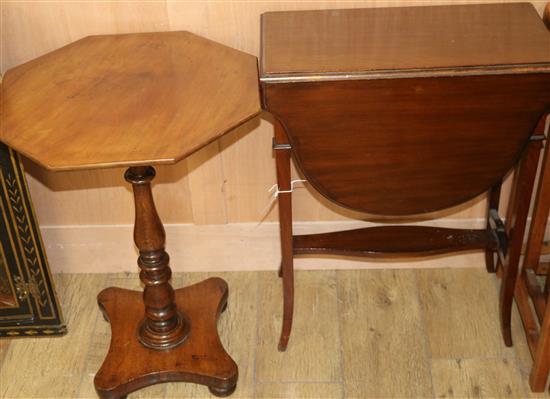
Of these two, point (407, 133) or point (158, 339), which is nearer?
point (407, 133)

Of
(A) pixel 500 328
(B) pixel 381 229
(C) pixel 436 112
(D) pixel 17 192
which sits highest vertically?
(C) pixel 436 112

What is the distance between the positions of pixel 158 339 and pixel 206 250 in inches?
18.2

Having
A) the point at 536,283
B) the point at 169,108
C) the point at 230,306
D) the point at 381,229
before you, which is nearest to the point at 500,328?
the point at 536,283

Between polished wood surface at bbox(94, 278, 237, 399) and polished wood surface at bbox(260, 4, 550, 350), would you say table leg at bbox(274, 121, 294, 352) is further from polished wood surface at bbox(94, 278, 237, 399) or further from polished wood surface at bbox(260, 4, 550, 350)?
polished wood surface at bbox(94, 278, 237, 399)

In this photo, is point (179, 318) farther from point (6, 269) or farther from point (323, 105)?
point (323, 105)

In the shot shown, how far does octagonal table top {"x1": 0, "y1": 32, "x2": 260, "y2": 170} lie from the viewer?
1839 mm

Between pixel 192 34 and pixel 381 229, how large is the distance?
2.81 ft

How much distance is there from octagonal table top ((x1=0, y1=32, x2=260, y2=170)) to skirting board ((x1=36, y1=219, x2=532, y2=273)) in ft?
2.49

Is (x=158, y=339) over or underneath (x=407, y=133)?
underneath

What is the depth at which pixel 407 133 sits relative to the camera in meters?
2.06

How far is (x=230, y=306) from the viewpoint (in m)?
2.77

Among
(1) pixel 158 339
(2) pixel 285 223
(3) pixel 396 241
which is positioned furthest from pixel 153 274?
(3) pixel 396 241

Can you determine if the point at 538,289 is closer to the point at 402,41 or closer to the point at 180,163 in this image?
the point at 402,41

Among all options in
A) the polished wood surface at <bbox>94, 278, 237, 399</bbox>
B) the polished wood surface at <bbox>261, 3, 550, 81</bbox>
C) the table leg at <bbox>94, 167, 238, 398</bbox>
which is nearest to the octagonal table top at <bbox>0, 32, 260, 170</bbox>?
the polished wood surface at <bbox>261, 3, 550, 81</bbox>
